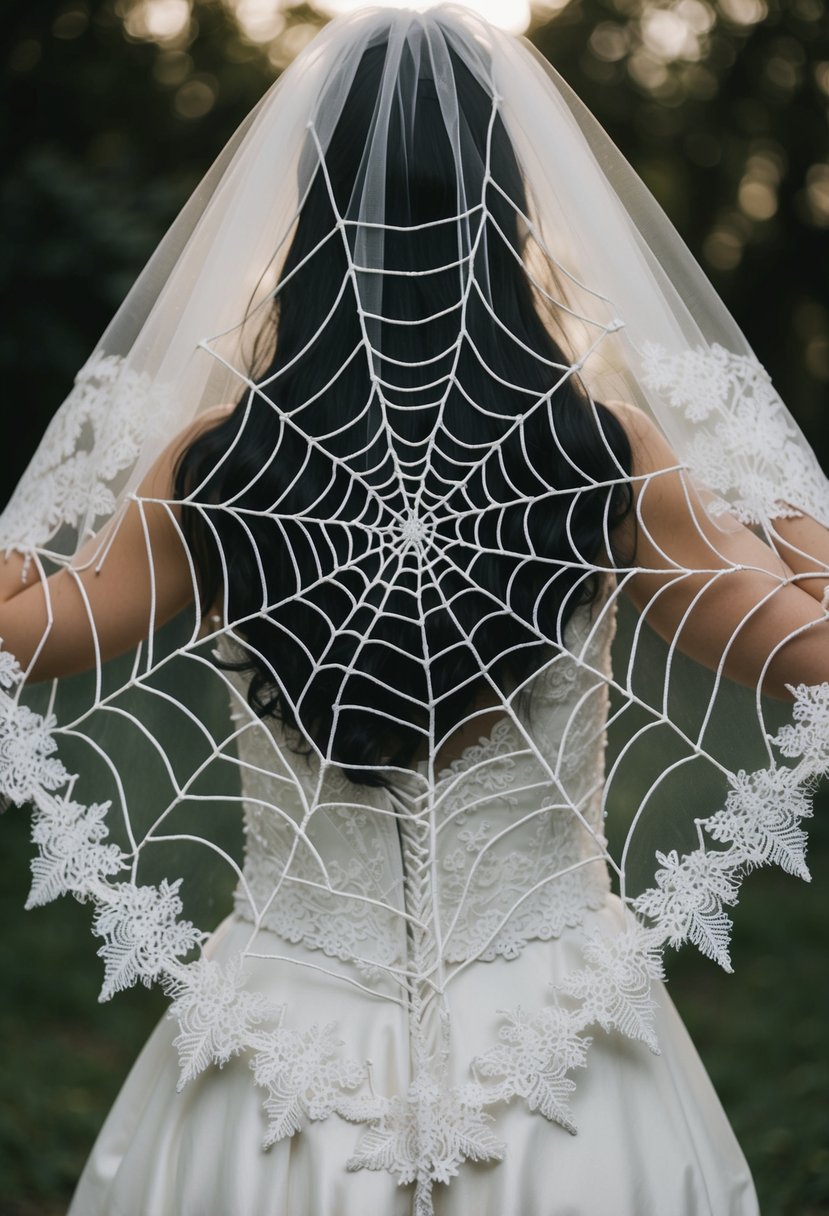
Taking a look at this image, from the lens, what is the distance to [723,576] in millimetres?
1406

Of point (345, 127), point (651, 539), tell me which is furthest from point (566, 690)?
point (345, 127)

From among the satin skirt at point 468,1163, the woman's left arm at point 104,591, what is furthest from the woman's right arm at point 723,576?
the woman's left arm at point 104,591

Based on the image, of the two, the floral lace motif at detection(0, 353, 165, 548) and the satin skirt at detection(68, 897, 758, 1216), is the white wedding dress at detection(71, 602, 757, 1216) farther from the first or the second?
the floral lace motif at detection(0, 353, 165, 548)

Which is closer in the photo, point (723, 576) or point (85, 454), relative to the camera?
point (723, 576)

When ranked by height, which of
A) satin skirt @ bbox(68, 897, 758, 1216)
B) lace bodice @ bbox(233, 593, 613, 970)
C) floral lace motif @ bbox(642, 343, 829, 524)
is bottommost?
satin skirt @ bbox(68, 897, 758, 1216)

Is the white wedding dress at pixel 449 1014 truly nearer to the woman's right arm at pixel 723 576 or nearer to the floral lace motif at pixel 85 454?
the woman's right arm at pixel 723 576

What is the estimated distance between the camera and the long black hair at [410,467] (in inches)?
56.2

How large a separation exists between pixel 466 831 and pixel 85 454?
2.19ft

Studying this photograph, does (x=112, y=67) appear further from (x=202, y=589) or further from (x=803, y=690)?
(x=803, y=690)

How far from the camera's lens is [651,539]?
4.66 feet

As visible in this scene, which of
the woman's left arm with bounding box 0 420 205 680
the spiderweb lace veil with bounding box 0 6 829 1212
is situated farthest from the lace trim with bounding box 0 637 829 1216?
the woman's left arm with bounding box 0 420 205 680

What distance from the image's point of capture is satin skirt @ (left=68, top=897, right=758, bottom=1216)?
1.41 meters

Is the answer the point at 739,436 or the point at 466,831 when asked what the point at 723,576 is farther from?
the point at 466,831

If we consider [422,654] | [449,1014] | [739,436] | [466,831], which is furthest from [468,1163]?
[739,436]
